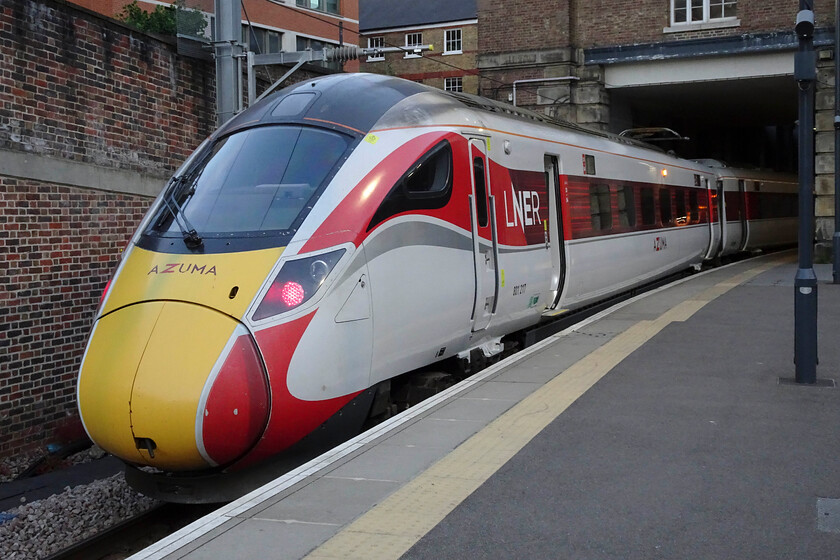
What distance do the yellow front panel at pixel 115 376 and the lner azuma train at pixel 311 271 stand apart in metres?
0.01

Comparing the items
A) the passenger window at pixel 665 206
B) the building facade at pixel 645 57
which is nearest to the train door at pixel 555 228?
the passenger window at pixel 665 206

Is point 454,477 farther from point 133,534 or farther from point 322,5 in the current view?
point 322,5

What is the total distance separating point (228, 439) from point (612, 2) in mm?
18767

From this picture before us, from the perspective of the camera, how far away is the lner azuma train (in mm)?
5684

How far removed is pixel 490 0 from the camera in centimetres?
2355

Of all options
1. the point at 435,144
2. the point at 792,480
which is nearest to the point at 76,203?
the point at 435,144

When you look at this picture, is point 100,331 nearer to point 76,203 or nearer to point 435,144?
point 435,144

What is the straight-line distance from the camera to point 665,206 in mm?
16219

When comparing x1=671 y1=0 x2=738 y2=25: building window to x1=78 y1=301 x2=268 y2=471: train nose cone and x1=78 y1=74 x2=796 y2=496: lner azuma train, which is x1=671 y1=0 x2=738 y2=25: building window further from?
x1=78 y1=301 x2=268 y2=471: train nose cone

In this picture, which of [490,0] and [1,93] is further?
[490,0]

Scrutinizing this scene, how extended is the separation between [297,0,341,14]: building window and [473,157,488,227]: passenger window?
35.9 meters

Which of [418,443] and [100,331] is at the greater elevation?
[100,331]

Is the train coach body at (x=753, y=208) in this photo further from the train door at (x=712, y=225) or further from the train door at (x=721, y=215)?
the train door at (x=712, y=225)

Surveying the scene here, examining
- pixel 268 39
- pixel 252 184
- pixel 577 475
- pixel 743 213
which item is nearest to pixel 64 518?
pixel 252 184
